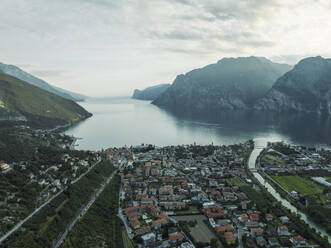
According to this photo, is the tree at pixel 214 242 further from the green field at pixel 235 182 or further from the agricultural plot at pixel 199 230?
the green field at pixel 235 182

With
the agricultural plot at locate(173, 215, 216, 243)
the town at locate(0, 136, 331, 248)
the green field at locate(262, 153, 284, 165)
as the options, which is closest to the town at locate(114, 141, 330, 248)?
the agricultural plot at locate(173, 215, 216, 243)

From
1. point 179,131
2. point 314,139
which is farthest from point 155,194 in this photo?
point 314,139

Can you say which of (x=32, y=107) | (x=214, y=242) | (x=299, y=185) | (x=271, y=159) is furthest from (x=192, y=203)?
(x=32, y=107)

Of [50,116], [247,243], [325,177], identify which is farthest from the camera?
[50,116]

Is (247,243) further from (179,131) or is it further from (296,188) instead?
(179,131)

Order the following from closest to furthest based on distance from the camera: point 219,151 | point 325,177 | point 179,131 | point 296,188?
1. point 296,188
2. point 325,177
3. point 219,151
4. point 179,131

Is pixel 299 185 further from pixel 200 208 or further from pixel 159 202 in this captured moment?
pixel 159 202

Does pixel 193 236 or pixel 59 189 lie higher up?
pixel 59 189
